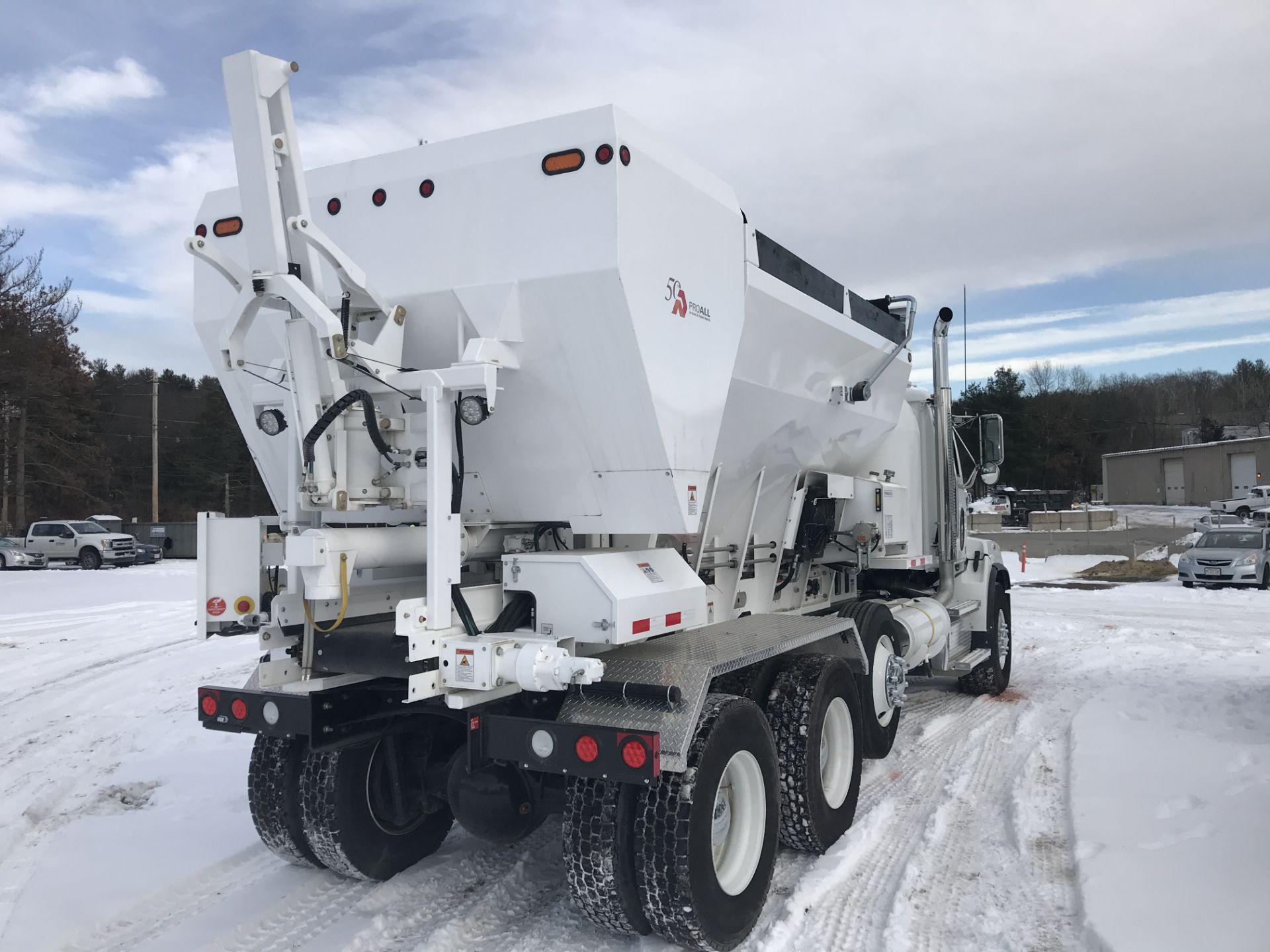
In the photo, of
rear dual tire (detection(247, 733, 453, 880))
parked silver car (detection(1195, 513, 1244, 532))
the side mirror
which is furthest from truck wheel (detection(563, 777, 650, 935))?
parked silver car (detection(1195, 513, 1244, 532))

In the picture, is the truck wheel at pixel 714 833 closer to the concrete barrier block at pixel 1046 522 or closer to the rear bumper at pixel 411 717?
the rear bumper at pixel 411 717

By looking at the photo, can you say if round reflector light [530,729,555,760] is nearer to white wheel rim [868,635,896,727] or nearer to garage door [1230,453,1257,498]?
white wheel rim [868,635,896,727]

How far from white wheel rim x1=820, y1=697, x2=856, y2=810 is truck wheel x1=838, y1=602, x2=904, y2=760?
0.84 metres

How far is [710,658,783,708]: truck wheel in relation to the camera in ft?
15.3

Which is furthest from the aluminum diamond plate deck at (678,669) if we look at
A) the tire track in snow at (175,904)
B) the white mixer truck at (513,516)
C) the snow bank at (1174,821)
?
the tire track in snow at (175,904)

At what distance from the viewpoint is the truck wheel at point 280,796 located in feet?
15.0

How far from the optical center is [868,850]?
497 cm

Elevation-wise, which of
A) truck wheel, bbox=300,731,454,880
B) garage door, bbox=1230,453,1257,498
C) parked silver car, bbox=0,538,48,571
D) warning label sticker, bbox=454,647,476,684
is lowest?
truck wheel, bbox=300,731,454,880

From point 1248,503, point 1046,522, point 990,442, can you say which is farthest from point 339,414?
point 1248,503

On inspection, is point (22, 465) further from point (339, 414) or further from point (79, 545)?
point (339, 414)

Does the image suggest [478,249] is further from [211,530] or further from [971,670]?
[971,670]

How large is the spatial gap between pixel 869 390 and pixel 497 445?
129 inches

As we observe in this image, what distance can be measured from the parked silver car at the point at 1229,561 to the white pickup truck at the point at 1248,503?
25039 mm

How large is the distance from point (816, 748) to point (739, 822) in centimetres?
84
